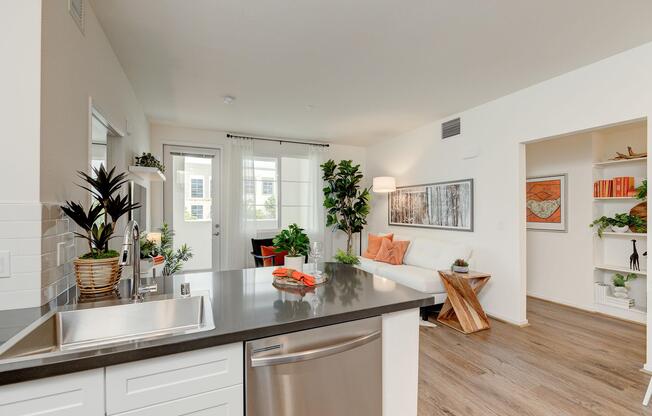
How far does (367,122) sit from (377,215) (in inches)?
78.5

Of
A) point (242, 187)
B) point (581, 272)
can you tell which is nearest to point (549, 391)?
point (581, 272)

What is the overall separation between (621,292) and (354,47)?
4124 millimetres

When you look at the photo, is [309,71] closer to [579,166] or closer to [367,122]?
[367,122]

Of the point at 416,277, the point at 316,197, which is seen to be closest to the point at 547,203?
the point at 416,277

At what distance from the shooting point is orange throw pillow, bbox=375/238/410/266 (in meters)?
4.47

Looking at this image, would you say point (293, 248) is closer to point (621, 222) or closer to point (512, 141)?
point (512, 141)

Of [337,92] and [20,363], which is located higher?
[337,92]

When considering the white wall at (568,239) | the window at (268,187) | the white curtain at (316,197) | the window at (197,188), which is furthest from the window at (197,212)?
the white wall at (568,239)

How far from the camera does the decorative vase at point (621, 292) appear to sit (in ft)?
11.9

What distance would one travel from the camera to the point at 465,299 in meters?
3.36

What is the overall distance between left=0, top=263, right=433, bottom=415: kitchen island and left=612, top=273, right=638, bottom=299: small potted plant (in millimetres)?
3682

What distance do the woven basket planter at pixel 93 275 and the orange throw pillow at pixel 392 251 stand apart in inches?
144

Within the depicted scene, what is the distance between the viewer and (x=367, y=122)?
182 inches

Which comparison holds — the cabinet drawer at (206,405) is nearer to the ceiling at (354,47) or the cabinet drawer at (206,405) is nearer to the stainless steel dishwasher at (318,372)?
the stainless steel dishwasher at (318,372)
